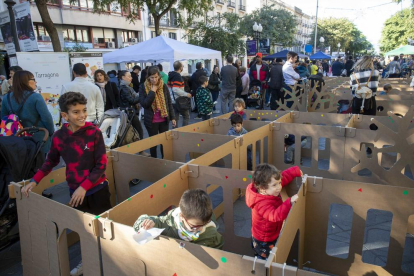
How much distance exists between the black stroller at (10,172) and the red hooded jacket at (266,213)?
7.30 feet

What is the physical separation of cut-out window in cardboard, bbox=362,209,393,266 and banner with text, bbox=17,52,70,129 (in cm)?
734

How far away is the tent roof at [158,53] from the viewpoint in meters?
10.2

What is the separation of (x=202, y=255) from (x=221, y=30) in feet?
64.3

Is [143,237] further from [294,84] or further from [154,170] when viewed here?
[294,84]

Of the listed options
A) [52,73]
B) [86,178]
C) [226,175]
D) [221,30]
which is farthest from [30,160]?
[221,30]

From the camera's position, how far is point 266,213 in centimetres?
238

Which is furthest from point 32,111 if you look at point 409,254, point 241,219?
point 409,254

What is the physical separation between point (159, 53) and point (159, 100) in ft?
18.2

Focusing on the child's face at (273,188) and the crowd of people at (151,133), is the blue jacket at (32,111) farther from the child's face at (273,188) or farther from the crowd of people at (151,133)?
the child's face at (273,188)

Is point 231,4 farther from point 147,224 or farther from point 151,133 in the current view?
point 147,224

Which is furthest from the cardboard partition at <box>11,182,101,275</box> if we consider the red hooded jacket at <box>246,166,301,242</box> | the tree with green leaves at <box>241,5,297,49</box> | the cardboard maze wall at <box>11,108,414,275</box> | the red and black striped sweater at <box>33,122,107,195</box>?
the tree with green leaves at <box>241,5,297,49</box>

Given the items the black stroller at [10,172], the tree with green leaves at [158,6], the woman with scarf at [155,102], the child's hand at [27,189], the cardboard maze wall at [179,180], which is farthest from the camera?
the tree with green leaves at [158,6]

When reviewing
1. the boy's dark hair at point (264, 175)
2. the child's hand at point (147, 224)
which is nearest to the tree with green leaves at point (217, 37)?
the boy's dark hair at point (264, 175)

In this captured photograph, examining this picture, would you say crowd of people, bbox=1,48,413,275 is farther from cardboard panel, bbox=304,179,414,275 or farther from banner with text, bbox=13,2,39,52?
banner with text, bbox=13,2,39,52
